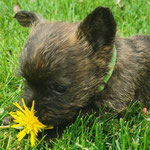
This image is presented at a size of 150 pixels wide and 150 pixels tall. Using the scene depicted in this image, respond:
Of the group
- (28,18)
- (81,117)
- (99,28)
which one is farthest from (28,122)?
(28,18)

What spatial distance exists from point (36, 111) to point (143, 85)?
139 cm

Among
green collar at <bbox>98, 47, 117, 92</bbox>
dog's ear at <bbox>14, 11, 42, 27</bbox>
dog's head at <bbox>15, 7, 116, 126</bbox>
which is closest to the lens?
dog's head at <bbox>15, 7, 116, 126</bbox>

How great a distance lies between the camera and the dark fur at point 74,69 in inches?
99.5

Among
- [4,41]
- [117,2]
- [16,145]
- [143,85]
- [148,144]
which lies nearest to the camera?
[148,144]

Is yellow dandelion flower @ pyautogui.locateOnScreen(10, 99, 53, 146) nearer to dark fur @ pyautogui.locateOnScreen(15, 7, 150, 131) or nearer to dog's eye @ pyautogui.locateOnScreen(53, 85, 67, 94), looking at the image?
dark fur @ pyautogui.locateOnScreen(15, 7, 150, 131)

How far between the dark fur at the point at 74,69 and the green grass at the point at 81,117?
20cm

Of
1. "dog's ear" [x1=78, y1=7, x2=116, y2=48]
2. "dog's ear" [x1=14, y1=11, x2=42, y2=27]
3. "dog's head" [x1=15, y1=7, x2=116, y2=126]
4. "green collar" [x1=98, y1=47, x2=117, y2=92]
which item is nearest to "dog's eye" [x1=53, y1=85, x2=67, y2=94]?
"dog's head" [x1=15, y1=7, x2=116, y2=126]

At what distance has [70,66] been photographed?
8.45ft

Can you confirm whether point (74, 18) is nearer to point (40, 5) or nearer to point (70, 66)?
point (40, 5)

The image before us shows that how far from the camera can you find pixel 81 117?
2.92m

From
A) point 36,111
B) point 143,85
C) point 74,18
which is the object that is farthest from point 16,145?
point 74,18

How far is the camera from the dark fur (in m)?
2.53

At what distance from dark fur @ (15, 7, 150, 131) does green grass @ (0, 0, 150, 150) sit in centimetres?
20

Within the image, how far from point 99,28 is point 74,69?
1.58 feet
